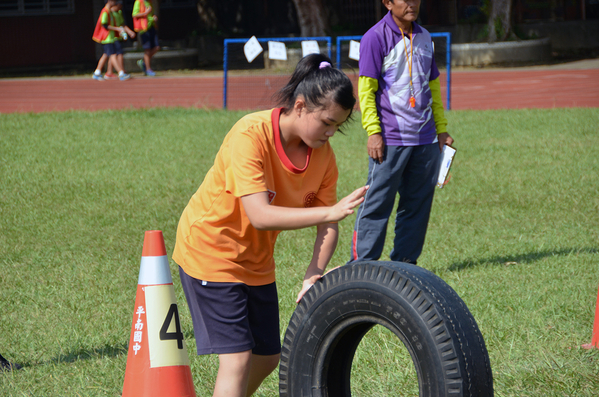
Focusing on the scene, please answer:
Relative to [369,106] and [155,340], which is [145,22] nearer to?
[369,106]

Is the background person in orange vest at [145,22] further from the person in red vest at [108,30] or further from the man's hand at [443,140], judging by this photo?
the man's hand at [443,140]

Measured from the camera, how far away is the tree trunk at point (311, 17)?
2448 centimetres

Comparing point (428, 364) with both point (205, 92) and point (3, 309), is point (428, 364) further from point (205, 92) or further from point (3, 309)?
point (205, 92)

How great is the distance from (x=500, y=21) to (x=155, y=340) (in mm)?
22507

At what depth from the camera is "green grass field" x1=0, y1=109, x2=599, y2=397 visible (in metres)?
3.43

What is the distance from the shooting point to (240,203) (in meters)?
2.58

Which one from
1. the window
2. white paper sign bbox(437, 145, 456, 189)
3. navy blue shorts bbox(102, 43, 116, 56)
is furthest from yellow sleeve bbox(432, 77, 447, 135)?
the window

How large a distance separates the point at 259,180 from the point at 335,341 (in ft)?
2.13

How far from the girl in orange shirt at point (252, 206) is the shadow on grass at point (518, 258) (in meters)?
2.57

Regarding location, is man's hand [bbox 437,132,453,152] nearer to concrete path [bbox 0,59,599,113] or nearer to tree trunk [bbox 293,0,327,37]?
concrete path [bbox 0,59,599,113]

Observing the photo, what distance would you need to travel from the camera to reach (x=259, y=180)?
7.93 feet

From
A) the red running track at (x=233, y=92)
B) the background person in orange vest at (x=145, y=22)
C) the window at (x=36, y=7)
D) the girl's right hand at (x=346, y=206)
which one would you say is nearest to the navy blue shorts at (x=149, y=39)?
the background person in orange vest at (x=145, y=22)

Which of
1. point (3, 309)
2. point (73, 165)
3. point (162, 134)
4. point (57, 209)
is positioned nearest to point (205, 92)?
point (162, 134)

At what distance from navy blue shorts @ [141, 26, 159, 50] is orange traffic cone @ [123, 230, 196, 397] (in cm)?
1816
